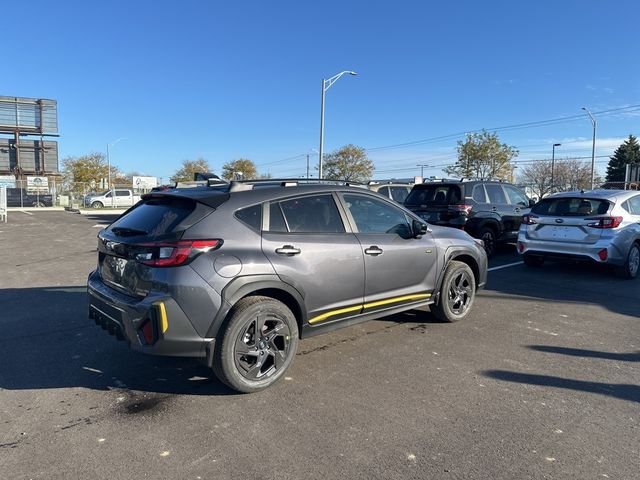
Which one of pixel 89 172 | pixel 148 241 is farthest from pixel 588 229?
pixel 89 172

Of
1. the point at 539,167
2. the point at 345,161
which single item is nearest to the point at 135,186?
the point at 345,161

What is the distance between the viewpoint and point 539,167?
74.4m

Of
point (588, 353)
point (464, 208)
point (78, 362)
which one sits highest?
point (464, 208)

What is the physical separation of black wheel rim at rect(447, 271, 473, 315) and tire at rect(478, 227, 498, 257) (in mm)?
4673

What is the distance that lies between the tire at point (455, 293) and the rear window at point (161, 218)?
121 inches

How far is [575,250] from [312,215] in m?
5.97

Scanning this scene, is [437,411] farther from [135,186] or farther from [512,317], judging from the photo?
[135,186]

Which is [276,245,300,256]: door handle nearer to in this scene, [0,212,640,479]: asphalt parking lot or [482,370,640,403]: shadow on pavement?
[0,212,640,479]: asphalt parking lot

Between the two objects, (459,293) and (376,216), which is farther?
(459,293)

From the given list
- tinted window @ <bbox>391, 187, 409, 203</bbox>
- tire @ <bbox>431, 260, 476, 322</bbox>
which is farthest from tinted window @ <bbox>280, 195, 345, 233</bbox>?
tinted window @ <bbox>391, 187, 409, 203</bbox>

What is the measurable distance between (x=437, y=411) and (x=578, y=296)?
473 centimetres

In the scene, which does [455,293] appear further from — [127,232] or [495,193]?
[495,193]

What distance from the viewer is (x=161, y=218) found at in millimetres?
3814

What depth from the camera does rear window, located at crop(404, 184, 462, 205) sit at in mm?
9969
